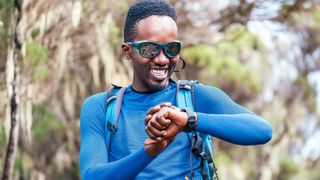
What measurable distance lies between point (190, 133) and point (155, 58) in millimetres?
295

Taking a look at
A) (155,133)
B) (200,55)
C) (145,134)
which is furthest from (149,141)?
(200,55)

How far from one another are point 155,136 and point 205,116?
0.22 meters

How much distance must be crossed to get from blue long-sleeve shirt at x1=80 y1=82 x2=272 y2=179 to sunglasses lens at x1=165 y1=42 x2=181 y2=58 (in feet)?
0.50

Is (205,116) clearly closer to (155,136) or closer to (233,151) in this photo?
(155,136)

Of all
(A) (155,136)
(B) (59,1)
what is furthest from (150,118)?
(B) (59,1)

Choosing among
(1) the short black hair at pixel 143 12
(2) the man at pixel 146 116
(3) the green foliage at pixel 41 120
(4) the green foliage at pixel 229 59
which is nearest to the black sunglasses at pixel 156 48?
(2) the man at pixel 146 116

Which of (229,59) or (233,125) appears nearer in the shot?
(233,125)

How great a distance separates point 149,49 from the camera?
120 inches

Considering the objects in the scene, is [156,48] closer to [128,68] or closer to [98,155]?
[98,155]

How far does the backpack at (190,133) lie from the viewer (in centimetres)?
302

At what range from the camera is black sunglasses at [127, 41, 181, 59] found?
3.01m

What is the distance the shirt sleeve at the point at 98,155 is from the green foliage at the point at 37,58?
5032mm

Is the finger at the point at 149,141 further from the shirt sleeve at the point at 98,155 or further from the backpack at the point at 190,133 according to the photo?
the backpack at the point at 190,133

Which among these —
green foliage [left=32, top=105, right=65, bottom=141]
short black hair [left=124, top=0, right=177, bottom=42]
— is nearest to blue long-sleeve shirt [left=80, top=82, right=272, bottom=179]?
short black hair [left=124, top=0, right=177, bottom=42]
